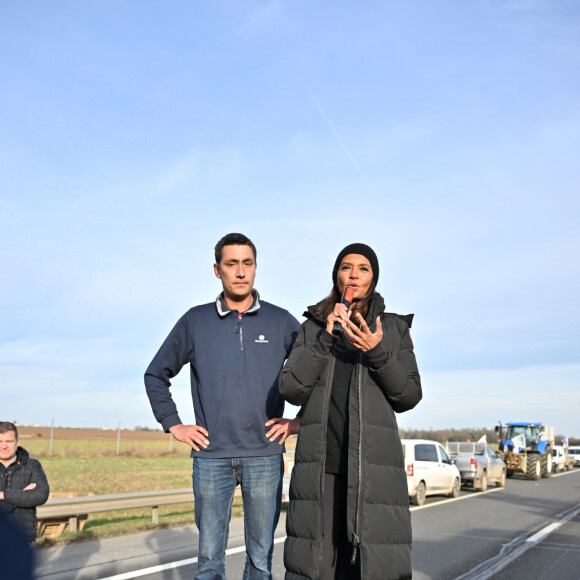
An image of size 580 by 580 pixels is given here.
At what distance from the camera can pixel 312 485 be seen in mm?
3676

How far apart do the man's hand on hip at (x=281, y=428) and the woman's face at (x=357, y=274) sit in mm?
830

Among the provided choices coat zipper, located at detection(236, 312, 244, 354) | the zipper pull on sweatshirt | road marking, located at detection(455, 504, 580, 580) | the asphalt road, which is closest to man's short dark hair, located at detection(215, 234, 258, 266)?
coat zipper, located at detection(236, 312, 244, 354)

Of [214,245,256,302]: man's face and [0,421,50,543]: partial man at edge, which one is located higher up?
[214,245,256,302]: man's face

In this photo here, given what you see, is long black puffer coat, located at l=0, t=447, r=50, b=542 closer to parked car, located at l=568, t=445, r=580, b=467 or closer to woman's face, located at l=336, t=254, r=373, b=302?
woman's face, located at l=336, t=254, r=373, b=302

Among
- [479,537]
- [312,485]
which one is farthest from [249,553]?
[479,537]

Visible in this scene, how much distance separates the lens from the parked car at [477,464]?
24.9 metres

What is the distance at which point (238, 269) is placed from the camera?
446 cm

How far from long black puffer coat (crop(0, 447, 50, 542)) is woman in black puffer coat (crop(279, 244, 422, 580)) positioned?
2.30m

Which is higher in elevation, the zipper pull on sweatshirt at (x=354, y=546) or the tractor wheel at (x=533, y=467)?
the zipper pull on sweatshirt at (x=354, y=546)

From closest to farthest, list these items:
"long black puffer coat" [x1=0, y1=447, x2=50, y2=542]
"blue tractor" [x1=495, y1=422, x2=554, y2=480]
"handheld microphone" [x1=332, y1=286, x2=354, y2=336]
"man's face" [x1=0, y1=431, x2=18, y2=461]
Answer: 1. "handheld microphone" [x1=332, y1=286, x2=354, y2=336]
2. "long black puffer coat" [x1=0, y1=447, x2=50, y2=542]
3. "man's face" [x1=0, y1=431, x2=18, y2=461]
4. "blue tractor" [x1=495, y1=422, x2=554, y2=480]

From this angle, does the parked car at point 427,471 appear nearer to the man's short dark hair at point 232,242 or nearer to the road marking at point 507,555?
the road marking at point 507,555

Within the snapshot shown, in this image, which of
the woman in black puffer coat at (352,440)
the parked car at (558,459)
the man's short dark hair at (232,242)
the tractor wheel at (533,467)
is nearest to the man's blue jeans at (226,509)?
the woman in black puffer coat at (352,440)

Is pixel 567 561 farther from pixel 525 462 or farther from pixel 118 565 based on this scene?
pixel 525 462

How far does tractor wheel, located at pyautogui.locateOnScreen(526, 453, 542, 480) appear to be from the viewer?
34.8 meters
